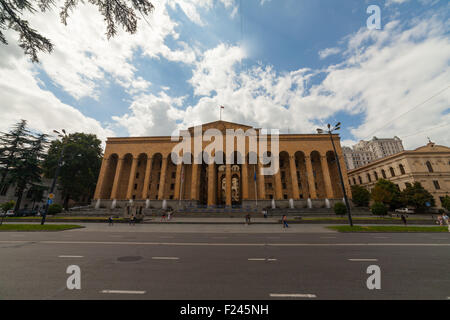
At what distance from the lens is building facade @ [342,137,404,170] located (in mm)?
90938

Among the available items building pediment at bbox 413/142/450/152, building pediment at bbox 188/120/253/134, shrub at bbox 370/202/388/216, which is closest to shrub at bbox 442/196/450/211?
building pediment at bbox 413/142/450/152

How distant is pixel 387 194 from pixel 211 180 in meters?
33.5

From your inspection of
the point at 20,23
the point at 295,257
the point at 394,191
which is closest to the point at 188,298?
the point at 295,257

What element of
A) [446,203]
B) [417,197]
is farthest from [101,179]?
[446,203]

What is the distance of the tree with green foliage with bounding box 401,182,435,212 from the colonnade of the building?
35.1ft

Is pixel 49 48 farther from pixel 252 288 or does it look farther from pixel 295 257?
pixel 295 257

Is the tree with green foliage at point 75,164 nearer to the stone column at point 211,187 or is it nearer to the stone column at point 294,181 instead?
the stone column at point 211,187

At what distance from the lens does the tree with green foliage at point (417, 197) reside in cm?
3102

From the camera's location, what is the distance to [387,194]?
30781mm

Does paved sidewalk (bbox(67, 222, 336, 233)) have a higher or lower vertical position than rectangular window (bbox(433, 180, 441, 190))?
lower


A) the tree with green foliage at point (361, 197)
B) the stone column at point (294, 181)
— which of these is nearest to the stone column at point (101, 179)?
the stone column at point (294, 181)

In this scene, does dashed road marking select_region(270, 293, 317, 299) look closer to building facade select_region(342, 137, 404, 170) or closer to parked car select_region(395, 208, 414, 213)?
parked car select_region(395, 208, 414, 213)
